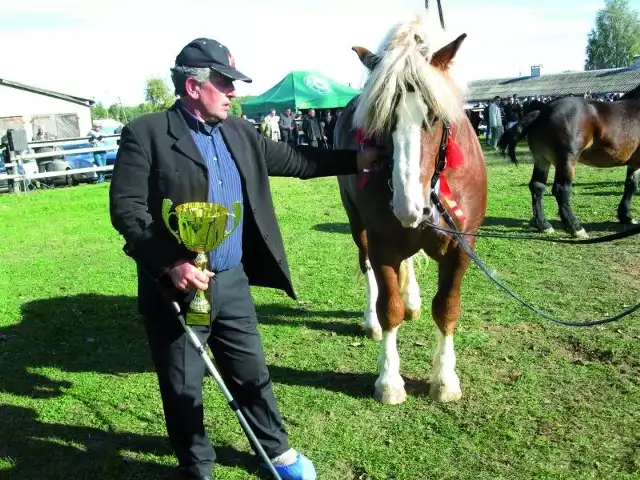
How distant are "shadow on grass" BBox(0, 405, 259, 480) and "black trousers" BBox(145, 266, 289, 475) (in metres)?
0.37

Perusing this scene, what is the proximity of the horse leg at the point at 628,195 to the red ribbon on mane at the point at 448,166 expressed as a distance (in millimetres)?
5978

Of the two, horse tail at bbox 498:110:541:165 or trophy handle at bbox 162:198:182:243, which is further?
horse tail at bbox 498:110:541:165

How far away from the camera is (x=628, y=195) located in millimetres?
8930

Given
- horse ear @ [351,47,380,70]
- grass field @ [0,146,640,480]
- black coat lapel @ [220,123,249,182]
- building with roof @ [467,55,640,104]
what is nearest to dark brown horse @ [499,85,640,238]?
grass field @ [0,146,640,480]

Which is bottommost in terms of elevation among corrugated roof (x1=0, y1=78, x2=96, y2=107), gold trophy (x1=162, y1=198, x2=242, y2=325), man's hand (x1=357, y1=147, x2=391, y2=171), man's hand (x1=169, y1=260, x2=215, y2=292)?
man's hand (x1=169, y1=260, x2=215, y2=292)

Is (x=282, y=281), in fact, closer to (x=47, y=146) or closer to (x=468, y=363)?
(x=468, y=363)

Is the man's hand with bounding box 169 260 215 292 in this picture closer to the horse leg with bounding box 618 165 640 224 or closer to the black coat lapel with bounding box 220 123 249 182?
the black coat lapel with bounding box 220 123 249 182

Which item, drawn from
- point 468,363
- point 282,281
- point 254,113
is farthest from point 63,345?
point 254,113

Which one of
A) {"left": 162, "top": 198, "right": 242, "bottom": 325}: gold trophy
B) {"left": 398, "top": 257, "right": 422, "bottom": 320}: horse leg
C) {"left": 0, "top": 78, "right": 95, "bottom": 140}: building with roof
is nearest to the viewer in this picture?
{"left": 162, "top": 198, "right": 242, "bottom": 325}: gold trophy

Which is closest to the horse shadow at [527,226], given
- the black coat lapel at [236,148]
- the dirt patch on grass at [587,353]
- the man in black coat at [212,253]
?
the dirt patch on grass at [587,353]

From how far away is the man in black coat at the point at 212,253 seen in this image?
290cm

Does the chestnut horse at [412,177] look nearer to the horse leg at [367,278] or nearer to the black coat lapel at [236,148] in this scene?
the black coat lapel at [236,148]

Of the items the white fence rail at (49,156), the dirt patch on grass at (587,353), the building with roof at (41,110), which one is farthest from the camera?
the building with roof at (41,110)

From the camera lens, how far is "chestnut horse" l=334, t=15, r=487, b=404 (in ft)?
10.6
